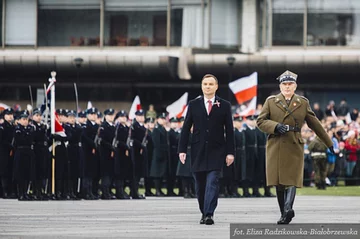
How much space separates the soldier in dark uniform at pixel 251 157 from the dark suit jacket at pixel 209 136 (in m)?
10.4

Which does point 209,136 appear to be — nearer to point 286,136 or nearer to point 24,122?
point 286,136

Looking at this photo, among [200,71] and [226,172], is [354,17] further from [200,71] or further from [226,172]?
[226,172]

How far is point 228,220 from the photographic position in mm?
16297

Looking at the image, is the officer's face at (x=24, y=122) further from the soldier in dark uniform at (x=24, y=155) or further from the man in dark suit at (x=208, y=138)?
the man in dark suit at (x=208, y=138)

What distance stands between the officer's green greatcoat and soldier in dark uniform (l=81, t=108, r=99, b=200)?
29.9 ft

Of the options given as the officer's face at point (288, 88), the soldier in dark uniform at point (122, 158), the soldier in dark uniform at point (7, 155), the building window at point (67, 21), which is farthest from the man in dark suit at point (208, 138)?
the building window at point (67, 21)

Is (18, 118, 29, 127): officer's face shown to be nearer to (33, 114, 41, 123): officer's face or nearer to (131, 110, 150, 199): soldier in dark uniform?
(33, 114, 41, 123): officer's face

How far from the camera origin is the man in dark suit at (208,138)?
52.1 ft

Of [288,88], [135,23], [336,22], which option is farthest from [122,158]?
[336,22]

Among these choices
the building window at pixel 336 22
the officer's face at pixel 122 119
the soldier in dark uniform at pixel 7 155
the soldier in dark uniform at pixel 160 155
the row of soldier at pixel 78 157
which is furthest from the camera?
the building window at pixel 336 22

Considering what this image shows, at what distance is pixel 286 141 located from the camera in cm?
1542

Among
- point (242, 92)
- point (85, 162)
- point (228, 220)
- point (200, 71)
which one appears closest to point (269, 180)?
point (228, 220)

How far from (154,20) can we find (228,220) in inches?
1077

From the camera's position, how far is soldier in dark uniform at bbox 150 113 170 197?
88.8 ft
